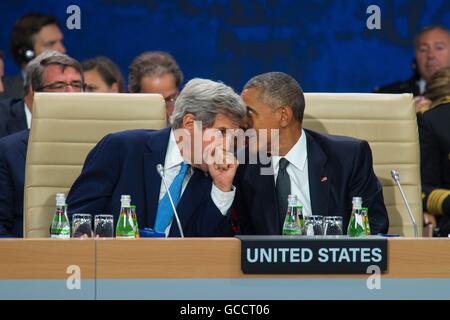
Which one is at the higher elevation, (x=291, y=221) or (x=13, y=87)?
(x=13, y=87)

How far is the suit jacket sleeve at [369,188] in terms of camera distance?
156 inches

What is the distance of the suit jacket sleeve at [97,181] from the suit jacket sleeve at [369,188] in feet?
2.77

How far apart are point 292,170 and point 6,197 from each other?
43.6 inches

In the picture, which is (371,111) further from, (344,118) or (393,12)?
(393,12)

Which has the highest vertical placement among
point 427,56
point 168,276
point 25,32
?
point 25,32

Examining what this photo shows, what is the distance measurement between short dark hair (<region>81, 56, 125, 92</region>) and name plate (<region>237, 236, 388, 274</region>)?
287 centimetres

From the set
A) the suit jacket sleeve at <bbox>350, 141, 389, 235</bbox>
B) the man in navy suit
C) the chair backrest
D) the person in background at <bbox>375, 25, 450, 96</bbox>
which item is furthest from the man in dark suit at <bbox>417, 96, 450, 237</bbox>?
the man in navy suit

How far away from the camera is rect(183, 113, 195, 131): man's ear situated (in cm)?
385

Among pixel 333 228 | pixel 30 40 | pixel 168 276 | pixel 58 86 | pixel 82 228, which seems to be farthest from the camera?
pixel 30 40

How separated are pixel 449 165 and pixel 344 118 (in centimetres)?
75

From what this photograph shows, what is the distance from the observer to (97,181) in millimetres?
3877

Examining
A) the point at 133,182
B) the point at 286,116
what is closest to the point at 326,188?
the point at 286,116

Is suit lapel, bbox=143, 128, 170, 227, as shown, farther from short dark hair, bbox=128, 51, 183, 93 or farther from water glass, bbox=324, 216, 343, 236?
short dark hair, bbox=128, 51, 183, 93

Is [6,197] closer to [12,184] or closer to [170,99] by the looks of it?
[12,184]
